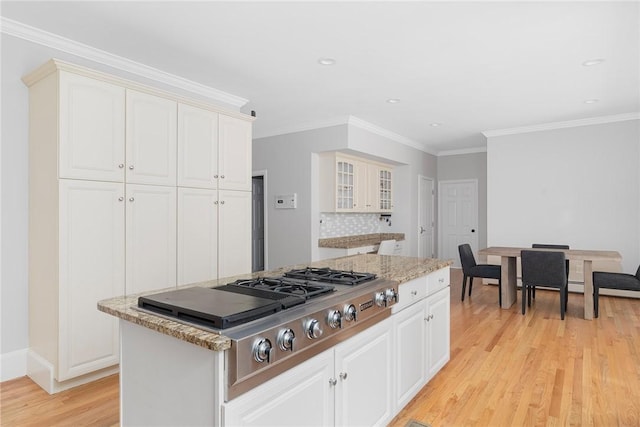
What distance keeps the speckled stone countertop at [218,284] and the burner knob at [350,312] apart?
1.68ft

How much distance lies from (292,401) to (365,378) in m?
0.56

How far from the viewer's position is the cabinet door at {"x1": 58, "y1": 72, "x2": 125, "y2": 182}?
2553mm

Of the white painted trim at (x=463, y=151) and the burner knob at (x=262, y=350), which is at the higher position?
the white painted trim at (x=463, y=151)

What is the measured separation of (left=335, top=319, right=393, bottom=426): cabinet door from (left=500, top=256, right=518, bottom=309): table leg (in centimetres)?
332

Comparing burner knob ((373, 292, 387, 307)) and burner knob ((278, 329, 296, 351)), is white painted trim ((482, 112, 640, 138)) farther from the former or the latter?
burner knob ((278, 329, 296, 351))

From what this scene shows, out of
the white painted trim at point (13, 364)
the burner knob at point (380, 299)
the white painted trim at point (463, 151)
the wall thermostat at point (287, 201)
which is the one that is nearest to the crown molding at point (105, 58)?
the wall thermostat at point (287, 201)

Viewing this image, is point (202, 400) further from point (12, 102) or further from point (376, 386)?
point (12, 102)

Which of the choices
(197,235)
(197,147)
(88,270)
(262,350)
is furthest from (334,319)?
(197,147)

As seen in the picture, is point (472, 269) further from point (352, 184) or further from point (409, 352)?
point (409, 352)

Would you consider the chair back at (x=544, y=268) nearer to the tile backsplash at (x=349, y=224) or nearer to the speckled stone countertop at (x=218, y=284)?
the speckled stone countertop at (x=218, y=284)

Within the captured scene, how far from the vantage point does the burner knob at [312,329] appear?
57.5 inches

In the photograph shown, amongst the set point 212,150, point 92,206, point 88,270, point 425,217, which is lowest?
point 88,270

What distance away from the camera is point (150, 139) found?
3041 millimetres

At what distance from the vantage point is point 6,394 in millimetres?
2533
